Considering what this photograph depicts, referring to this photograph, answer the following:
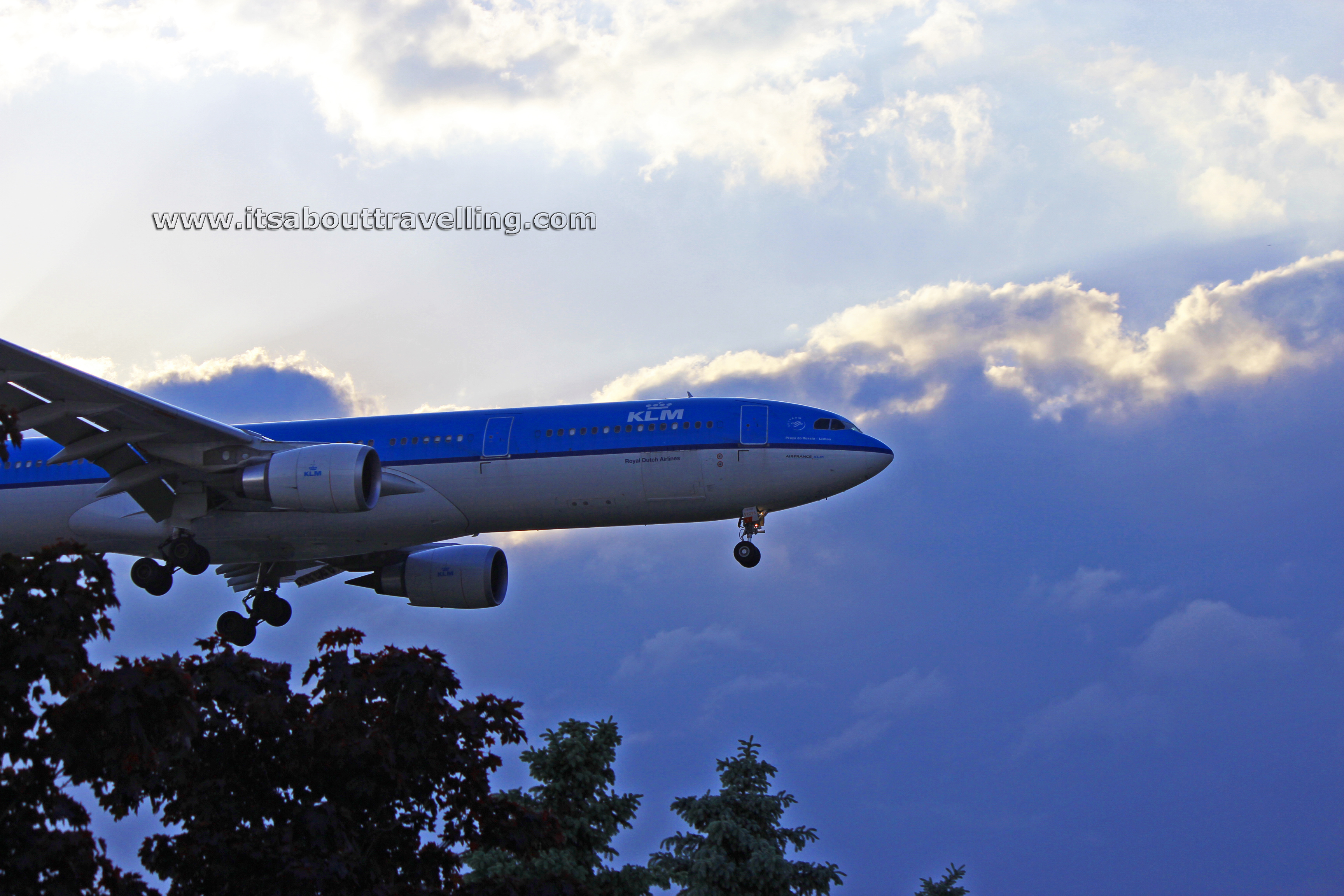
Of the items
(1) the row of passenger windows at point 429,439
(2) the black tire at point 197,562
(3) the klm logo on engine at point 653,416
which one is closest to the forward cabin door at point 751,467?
(3) the klm logo on engine at point 653,416

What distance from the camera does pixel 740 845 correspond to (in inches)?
1105

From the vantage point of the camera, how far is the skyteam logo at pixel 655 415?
30.2m

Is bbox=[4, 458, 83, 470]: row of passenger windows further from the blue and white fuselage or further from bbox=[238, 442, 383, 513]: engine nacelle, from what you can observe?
bbox=[238, 442, 383, 513]: engine nacelle

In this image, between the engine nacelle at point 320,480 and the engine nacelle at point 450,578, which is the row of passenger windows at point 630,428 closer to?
the engine nacelle at point 320,480

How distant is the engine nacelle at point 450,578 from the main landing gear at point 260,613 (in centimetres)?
314

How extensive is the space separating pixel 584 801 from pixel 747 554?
7.20m

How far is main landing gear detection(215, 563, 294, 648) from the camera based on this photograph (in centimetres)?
3625

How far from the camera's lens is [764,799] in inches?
1147

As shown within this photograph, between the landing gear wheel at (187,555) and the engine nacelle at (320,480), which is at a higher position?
the engine nacelle at (320,480)

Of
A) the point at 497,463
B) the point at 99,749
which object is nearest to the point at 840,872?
the point at 497,463

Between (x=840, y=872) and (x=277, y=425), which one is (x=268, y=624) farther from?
(x=840, y=872)

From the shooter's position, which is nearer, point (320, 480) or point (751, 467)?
point (320, 480)

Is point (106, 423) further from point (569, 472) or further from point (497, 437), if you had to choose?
point (569, 472)

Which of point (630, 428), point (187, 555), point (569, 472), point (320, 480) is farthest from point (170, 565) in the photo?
point (630, 428)
